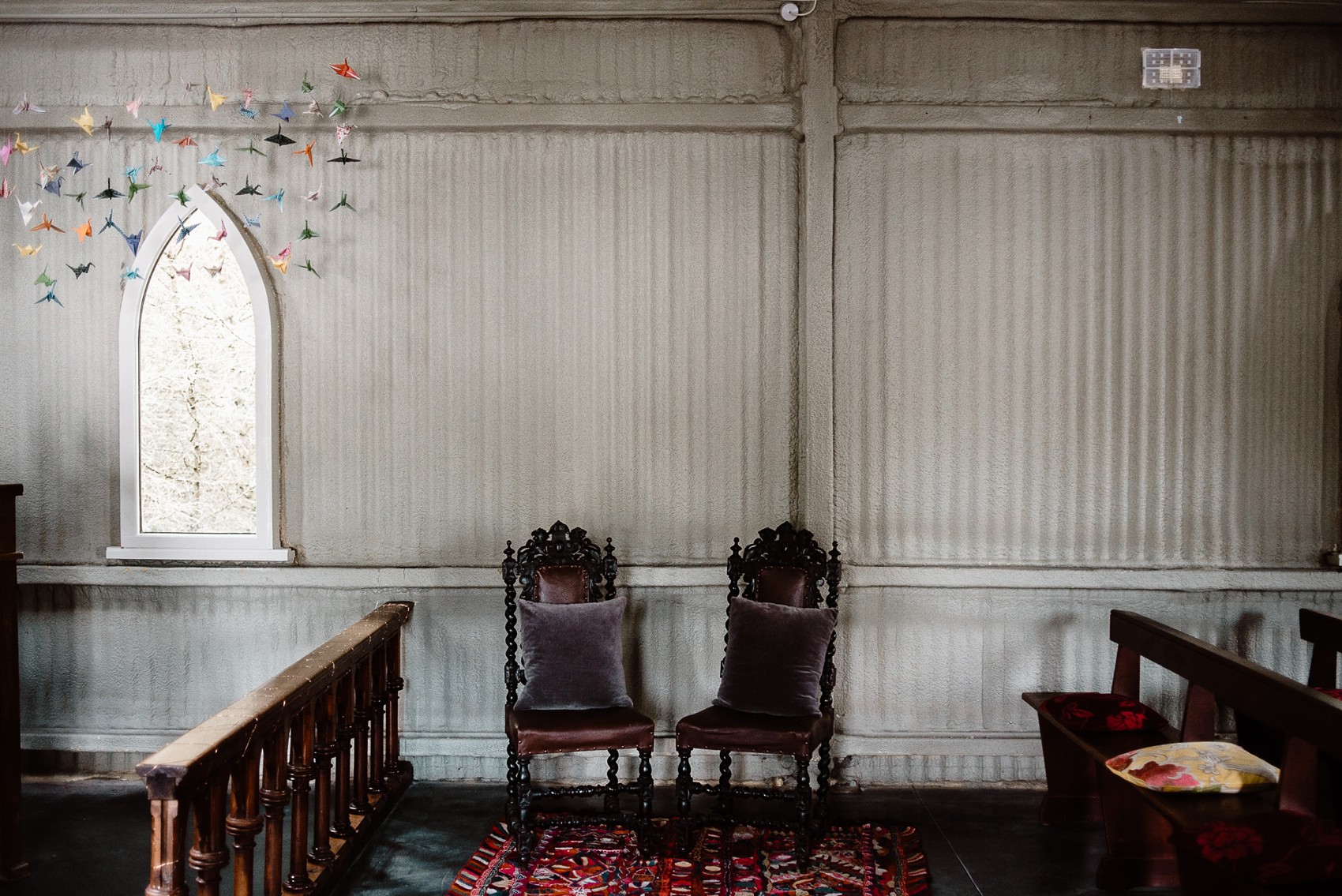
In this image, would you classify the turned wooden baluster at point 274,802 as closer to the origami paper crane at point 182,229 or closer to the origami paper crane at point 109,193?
the origami paper crane at point 182,229

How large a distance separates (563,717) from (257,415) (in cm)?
213

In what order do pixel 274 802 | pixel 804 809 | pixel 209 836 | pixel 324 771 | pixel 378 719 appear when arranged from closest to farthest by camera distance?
pixel 209 836, pixel 274 802, pixel 324 771, pixel 804 809, pixel 378 719

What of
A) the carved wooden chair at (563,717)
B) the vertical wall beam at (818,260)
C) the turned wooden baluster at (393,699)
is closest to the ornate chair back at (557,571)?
the carved wooden chair at (563,717)

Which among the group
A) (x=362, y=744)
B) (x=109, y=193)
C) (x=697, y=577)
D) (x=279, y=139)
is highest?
(x=279, y=139)

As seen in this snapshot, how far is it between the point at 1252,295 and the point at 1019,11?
5.82 ft

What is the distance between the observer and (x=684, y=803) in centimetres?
365

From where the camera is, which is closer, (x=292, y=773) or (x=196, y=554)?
(x=292, y=773)

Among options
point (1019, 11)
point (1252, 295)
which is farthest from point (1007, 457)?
point (1019, 11)

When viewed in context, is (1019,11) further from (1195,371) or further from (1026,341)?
(1195,371)

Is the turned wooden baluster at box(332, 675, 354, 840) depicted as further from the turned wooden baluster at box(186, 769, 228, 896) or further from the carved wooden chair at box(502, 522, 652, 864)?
the turned wooden baluster at box(186, 769, 228, 896)

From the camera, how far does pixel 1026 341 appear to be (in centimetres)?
434

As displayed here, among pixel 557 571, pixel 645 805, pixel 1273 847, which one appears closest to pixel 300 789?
pixel 645 805

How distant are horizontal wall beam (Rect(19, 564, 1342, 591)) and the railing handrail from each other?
50cm

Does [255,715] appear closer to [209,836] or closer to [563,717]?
[209,836]
